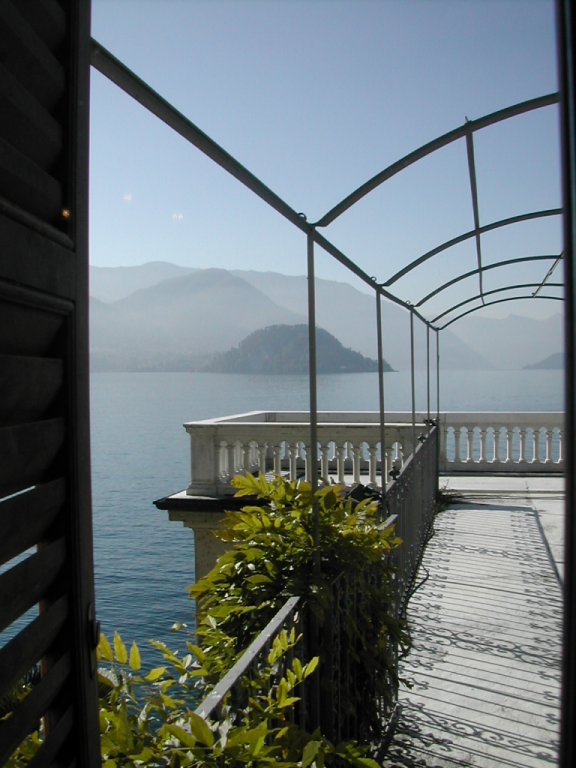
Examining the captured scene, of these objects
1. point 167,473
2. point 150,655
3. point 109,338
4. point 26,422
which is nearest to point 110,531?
point 167,473

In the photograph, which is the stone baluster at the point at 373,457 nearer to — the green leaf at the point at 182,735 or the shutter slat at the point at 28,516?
the green leaf at the point at 182,735

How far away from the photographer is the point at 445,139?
4.38 m

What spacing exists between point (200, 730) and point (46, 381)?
107cm

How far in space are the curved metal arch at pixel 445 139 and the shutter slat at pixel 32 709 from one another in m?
2.78

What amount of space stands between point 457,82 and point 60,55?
3.71m

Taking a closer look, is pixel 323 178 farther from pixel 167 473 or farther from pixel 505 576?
pixel 167 473

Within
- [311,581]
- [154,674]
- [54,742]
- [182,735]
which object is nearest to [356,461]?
[311,581]

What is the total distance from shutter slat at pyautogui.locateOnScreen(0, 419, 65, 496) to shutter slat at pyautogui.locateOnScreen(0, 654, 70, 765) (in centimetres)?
31

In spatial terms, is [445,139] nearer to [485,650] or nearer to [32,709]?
[485,650]

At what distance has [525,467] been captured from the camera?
46.5ft

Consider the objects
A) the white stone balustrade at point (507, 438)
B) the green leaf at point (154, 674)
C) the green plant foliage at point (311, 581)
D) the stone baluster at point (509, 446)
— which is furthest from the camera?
the white stone balustrade at point (507, 438)

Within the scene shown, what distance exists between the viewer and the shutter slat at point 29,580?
1118mm

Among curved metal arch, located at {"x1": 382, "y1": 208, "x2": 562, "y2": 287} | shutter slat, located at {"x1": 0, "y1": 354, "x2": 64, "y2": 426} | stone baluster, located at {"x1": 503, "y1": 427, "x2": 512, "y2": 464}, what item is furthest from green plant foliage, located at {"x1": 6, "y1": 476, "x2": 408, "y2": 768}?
stone baluster, located at {"x1": 503, "y1": 427, "x2": 512, "y2": 464}

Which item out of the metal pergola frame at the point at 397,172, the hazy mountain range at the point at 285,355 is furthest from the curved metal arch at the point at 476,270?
the hazy mountain range at the point at 285,355
